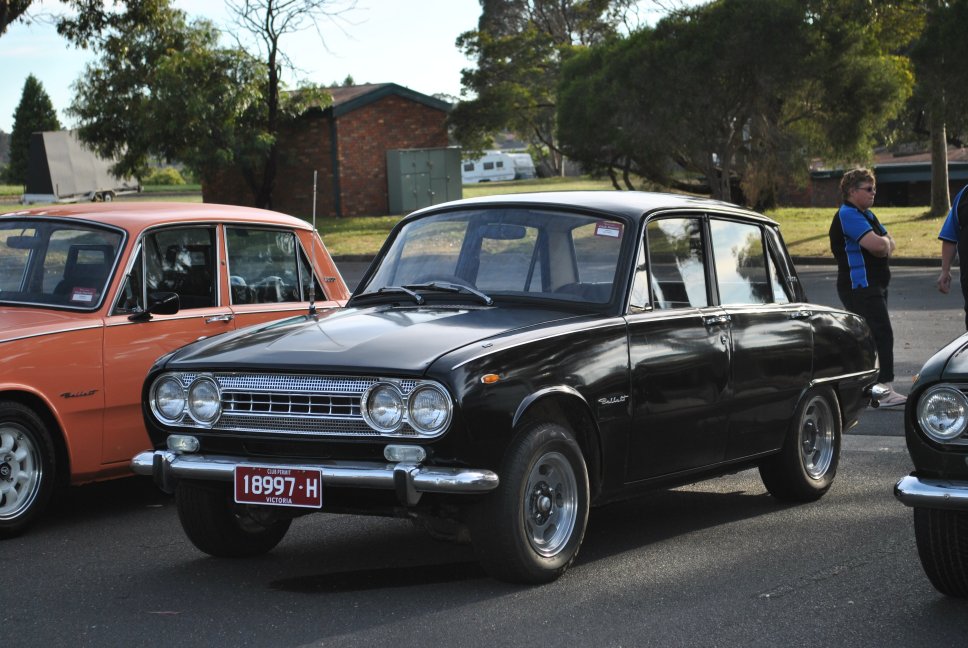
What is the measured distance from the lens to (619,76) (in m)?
31.8

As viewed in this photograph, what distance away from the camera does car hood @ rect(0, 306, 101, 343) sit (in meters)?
6.71

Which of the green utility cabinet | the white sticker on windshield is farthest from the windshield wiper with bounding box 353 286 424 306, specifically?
the green utility cabinet

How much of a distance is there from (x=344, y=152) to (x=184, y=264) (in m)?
35.3

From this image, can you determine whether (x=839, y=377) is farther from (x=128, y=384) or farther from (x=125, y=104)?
(x=125, y=104)

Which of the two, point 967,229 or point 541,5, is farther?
point 541,5

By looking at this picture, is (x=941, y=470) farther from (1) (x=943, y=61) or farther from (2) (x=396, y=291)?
(1) (x=943, y=61)

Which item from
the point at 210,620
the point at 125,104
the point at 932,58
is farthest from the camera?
the point at 125,104

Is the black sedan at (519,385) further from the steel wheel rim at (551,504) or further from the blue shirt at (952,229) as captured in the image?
the blue shirt at (952,229)

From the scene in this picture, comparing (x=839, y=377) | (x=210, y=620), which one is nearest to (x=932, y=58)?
(x=839, y=377)

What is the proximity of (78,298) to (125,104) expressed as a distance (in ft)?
103

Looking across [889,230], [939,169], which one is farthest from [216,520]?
[939,169]

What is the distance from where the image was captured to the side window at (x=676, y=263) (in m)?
6.53

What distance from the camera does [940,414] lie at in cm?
496

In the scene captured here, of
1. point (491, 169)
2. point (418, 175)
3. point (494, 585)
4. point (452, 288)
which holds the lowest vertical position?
point (494, 585)
